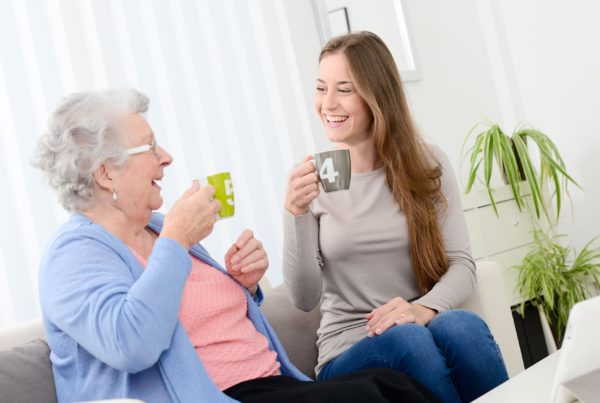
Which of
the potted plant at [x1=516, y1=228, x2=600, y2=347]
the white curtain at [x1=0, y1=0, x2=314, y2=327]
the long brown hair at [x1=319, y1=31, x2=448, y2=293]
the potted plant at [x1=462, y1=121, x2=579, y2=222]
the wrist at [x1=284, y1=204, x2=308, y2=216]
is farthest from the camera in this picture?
the potted plant at [x1=462, y1=121, x2=579, y2=222]

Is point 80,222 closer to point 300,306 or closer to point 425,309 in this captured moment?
point 300,306

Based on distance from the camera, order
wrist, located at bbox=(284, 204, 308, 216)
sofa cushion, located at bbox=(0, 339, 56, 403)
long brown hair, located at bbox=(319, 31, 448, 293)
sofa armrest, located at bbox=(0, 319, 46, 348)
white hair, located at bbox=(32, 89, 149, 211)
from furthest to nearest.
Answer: long brown hair, located at bbox=(319, 31, 448, 293) → wrist, located at bbox=(284, 204, 308, 216) → sofa armrest, located at bbox=(0, 319, 46, 348) → white hair, located at bbox=(32, 89, 149, 211) → sofa cushion, located at bbox=(0, 339, 56, 403)

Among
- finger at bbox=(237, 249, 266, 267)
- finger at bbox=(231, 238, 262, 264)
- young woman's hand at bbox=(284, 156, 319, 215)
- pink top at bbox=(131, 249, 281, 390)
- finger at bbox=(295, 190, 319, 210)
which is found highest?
young woman's hand at bbox=(284, 156, 319, 215)

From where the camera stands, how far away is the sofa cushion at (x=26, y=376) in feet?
5.02

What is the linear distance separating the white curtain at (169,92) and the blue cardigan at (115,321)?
0.70 m

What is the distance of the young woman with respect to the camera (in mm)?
1851

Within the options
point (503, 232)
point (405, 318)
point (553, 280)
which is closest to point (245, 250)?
point (405, 318)

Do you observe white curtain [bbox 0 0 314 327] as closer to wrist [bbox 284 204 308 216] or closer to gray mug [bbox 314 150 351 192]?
wrist [bbox 284 204 308 216]

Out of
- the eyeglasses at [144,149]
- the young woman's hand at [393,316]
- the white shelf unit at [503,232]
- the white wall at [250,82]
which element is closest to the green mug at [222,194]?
the eyeglasses at [144,149]

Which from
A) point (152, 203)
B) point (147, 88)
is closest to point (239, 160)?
point (147, 88)

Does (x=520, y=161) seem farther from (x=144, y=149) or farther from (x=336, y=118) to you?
(x=144, y=149)

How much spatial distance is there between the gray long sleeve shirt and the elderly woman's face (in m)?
0.41

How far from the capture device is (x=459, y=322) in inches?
73.6

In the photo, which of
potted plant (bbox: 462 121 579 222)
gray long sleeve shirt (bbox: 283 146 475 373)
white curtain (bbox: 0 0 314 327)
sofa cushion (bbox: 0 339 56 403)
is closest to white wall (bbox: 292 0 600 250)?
potted plant (bbox: 462 121 579 222)
